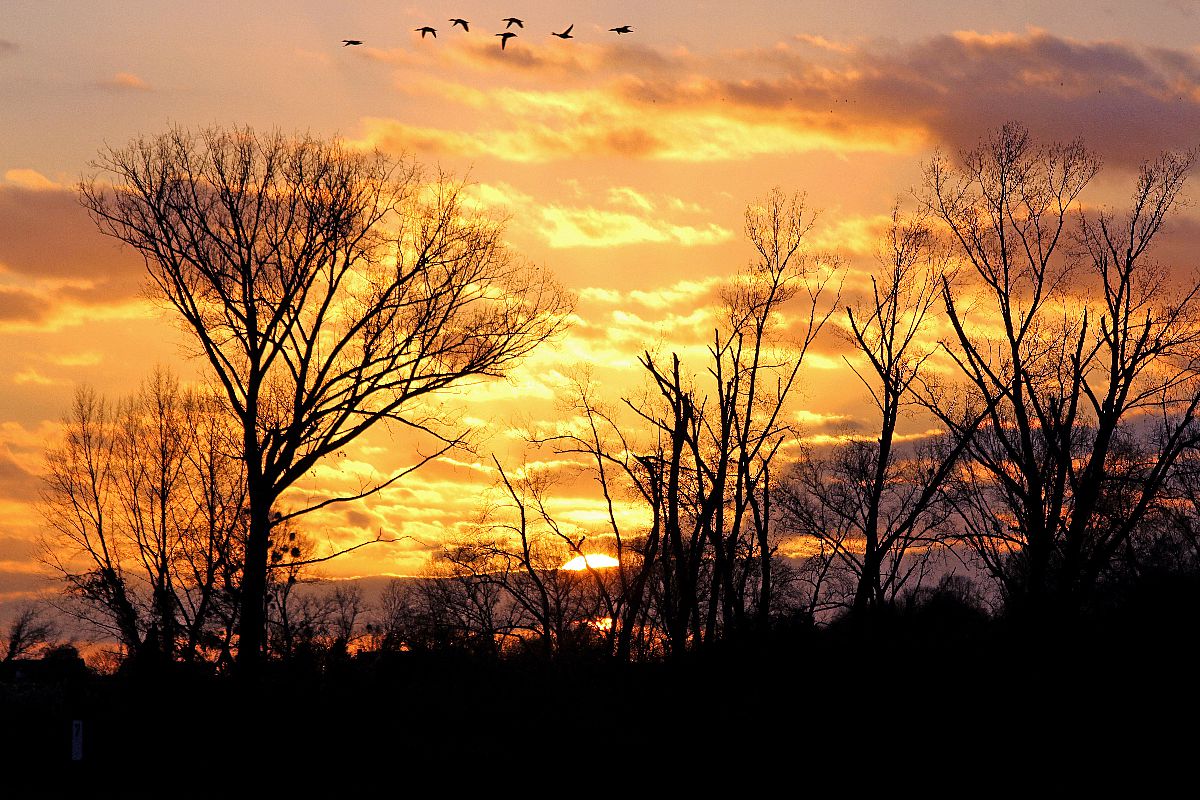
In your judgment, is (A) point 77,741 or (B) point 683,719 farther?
(A) point 77,741

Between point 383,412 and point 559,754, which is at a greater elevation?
point 383,412

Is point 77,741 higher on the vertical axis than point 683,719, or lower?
lower

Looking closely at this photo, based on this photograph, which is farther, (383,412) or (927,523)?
(927,523)

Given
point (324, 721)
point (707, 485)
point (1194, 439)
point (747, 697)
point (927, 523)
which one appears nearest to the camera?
point (747, 697)

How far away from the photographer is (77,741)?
22891mm

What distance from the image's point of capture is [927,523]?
44906mm

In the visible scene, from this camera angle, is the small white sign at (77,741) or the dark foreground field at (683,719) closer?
the dark foreground field at (683,719)

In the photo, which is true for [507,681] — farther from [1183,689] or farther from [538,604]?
[538,604]

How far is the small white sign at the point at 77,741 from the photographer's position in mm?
22594

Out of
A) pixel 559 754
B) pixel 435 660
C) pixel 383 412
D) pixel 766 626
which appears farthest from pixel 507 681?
Answer: pixel 383 412

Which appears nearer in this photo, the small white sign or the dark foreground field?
the dark foreground field

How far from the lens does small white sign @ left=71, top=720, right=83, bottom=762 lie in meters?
22.6

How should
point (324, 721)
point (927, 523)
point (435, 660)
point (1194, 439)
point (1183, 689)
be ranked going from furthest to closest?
point (927, 523) → point (1194, 439) → point (435, 660) → point (324, 721) → point (1183, 689)

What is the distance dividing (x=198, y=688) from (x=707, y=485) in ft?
Answer: 55.0
